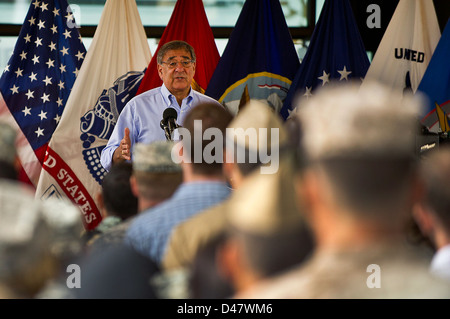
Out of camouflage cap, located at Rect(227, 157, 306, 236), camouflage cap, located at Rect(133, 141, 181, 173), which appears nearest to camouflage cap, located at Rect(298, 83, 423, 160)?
camouflage cap, located at Rect(227, 157, 306, 236)

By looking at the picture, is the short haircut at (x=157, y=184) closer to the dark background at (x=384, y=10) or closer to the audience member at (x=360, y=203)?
the audience member at (x=360, y=203)

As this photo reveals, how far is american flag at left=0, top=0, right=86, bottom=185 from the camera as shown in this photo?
5715 millimetres

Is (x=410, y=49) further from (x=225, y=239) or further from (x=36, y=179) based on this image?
(x=225, y=239)

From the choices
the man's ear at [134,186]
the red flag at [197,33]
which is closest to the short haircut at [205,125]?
the man's ear at [134,186]

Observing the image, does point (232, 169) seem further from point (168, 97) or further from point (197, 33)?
point (197, 33)

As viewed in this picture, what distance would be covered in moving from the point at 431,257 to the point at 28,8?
16.2 ft

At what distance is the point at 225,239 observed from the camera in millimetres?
1772

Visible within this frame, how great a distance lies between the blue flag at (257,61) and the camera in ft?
18.7

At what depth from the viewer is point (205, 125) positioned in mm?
2270

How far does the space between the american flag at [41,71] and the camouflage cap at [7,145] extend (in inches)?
125

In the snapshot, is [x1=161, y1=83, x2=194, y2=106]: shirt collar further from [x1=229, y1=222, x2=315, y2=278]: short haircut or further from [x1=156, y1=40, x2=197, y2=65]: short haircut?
[x1=229, y1=222, x2=315, y2=278]: short haircut

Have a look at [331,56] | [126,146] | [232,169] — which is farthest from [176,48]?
[232,169]

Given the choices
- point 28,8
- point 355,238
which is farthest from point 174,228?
point 28,8

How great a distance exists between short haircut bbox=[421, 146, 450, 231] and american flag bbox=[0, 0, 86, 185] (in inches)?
167
